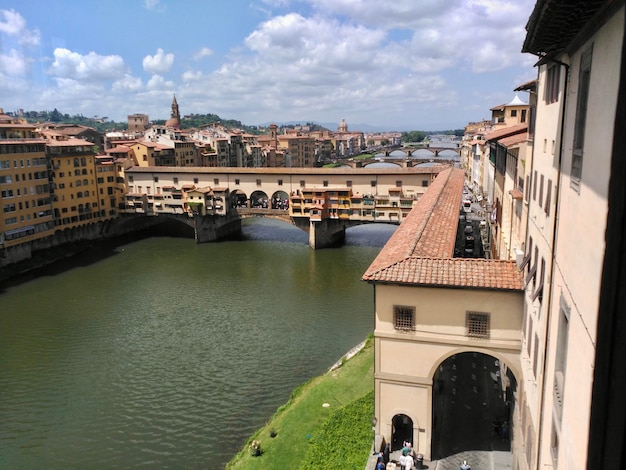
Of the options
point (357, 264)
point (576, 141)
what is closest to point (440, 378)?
point (576, 141)

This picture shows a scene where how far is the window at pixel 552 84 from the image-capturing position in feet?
30.7

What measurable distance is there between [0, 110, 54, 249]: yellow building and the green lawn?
32.2 m

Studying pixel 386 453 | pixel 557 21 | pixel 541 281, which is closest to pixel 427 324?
pixel 386 453

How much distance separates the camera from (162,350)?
85.3 feet

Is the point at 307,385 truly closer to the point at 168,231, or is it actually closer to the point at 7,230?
the point at 7,230

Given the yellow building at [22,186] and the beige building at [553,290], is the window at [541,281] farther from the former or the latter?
the yellow building at [22,186]

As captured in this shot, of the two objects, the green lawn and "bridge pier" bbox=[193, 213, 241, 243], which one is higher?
"bridge pier" bbox=[193, 213, 241, 243]

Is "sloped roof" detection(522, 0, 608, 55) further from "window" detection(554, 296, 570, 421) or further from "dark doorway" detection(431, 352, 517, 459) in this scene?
"dark doorway" detection(431, 352, 517, 459)

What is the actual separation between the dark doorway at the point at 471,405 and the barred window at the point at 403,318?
2511 millimetres

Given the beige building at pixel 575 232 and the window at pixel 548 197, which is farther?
the window at pixel 548 197

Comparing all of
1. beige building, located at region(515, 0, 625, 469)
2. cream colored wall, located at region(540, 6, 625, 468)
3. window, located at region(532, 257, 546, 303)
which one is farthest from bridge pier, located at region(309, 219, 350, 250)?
cream colored wall, located at region(540, 6, 625, 468)

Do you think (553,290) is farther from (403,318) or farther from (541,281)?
(403,318)

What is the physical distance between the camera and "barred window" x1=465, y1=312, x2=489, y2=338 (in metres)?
14.0

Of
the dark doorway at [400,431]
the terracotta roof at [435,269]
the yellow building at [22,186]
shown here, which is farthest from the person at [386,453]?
the yellow building at [22,186]
